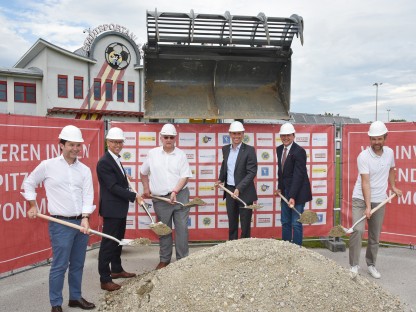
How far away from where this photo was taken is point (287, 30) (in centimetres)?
573

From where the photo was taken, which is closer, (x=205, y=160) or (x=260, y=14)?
(x=260, y=14)

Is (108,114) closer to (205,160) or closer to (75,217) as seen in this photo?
(205,160)

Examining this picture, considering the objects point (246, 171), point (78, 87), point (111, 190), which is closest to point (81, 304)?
point (111, 190)

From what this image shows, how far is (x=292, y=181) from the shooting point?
5.58 meters

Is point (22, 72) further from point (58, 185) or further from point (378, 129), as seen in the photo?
point (378, 129)

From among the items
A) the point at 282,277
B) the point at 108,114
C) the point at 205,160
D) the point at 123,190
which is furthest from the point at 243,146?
the point at 108,114

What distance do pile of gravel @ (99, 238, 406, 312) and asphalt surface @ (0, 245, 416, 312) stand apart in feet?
1.83

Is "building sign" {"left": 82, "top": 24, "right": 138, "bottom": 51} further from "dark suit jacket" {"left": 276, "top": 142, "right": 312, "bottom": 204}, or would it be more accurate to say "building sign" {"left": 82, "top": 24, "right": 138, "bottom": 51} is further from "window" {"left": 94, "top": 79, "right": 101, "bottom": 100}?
"dark suit jacket" {"left": 276, "top": 142, "right": 312, "bottom": 204}

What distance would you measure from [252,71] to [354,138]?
2.06m

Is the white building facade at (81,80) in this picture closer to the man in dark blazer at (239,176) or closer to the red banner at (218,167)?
the red banner at (218,167)

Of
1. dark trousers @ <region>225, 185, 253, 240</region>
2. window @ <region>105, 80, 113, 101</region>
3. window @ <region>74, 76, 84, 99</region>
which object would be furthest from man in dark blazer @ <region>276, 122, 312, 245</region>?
window @ <region>105, 80, 113, 101</region>

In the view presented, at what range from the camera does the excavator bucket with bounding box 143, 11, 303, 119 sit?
5.56m

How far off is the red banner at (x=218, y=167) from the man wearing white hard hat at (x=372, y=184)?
153 cm

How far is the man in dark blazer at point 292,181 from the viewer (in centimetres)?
554
